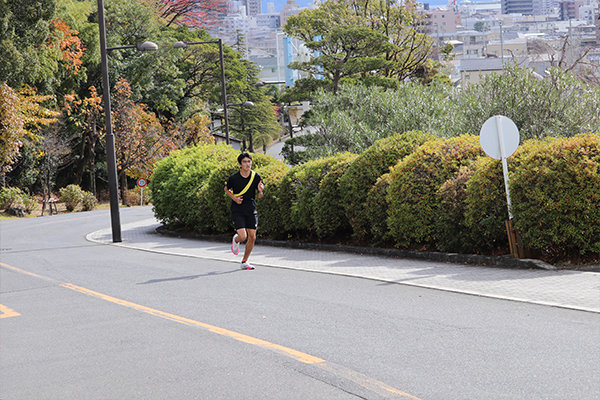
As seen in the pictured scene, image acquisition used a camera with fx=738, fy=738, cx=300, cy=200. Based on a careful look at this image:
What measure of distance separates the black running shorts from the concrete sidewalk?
103 centimetres

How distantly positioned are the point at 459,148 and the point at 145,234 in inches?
543

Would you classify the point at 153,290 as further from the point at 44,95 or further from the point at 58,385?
the point at 44,95

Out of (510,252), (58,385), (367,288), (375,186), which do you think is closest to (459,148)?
(375,186)

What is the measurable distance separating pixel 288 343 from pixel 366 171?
848 cm

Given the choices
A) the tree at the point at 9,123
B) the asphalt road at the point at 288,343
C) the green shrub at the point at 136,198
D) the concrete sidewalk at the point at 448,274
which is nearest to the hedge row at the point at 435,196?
the concrete sidewalk at the point at 448,274

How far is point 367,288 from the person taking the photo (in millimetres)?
9797

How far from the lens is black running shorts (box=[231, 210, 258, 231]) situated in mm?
12352

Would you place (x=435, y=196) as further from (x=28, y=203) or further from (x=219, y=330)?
(x=28, y=203)

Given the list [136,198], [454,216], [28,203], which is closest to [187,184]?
[454,216]

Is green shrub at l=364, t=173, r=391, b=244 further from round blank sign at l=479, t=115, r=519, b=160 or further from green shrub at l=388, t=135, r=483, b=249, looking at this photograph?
round blank sign at l=479, t=115, r=519, b=160

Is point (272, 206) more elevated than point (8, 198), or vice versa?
point (8, 198)

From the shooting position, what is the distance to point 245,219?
40.7ft

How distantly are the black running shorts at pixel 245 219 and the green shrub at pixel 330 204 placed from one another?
3449mm

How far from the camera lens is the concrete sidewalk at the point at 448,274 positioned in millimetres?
8477
